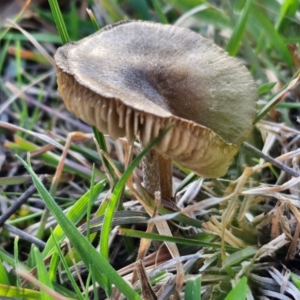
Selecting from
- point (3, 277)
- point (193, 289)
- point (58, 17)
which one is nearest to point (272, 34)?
point (58, 17)

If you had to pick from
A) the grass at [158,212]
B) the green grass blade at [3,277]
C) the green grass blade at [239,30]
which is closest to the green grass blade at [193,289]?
the grass at [158,212]

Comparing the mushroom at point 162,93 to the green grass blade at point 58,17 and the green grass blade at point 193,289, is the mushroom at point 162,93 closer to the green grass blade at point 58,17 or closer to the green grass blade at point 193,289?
the green grass blade at point 58,17

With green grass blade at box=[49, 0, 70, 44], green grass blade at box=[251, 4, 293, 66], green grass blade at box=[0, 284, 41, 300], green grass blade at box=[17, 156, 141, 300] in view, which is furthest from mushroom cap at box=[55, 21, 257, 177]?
green grass blade at box=[251, 4, 293, 66]

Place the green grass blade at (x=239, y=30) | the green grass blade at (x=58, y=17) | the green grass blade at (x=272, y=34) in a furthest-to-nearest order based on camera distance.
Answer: the green grass blade at (x=272, y=34) → the green grass blade at (x=239, y=30) → the green grass blade at (x=58, y=17)

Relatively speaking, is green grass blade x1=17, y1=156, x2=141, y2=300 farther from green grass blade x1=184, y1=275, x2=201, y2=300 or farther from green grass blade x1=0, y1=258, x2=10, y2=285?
green grass blade x1=0, y1=258, x2=10, y2=285

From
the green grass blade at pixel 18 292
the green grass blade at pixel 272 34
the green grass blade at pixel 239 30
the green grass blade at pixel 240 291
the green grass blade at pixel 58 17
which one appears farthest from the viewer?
the green grass blade at pixel 272 34

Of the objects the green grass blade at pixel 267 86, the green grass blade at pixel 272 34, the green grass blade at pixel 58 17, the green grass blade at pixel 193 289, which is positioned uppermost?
the green grass blade at pixel 58 17
